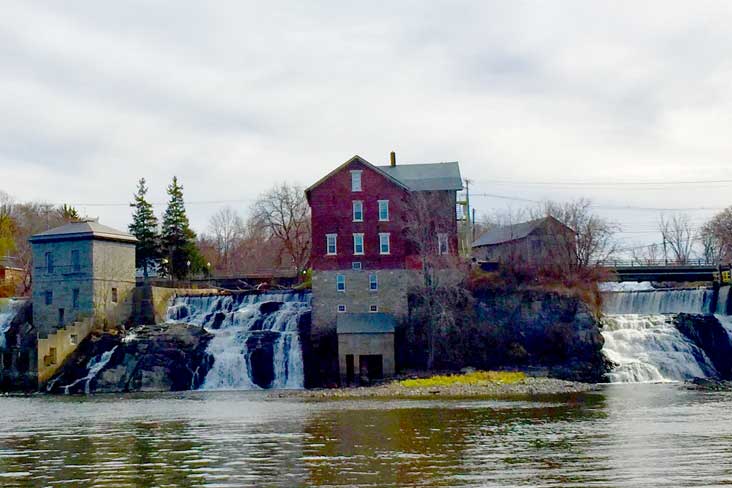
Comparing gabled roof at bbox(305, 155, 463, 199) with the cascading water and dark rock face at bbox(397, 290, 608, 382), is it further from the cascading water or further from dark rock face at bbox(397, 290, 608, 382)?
the cascading water

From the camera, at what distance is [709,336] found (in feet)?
227

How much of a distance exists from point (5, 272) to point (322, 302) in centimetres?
4180

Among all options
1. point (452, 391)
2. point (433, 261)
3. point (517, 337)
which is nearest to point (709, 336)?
point (517, 337)

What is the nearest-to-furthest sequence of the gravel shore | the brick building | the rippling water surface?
1. the rippling water surface
2. the gravel shore
3. the brick building

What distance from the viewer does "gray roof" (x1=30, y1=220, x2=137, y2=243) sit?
76.1 meters

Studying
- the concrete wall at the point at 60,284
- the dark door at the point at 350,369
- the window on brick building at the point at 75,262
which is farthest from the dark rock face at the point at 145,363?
the dark door at the point at 350,369

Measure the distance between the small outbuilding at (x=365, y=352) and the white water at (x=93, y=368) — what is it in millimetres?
16202

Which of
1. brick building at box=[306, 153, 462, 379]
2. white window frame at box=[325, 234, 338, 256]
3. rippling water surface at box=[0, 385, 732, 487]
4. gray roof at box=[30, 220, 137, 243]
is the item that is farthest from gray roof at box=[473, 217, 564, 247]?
rippling water surface at box=[0, 385, 732, 487]

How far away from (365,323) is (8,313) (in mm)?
29673

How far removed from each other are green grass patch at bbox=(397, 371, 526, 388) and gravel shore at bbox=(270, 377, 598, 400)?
1035 mm

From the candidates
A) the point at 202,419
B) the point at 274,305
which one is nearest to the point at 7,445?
the point at 202,419

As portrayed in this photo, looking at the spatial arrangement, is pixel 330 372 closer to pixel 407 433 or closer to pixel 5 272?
pixel 407 433

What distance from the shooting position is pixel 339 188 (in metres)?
71.3

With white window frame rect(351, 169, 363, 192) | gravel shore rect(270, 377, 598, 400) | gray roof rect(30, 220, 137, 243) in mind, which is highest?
white window frame rect(351, 169, 363, 192)
